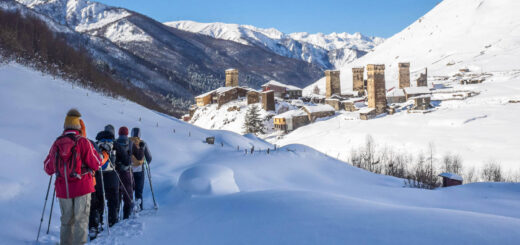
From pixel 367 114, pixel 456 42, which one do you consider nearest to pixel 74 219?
pixel 367 114

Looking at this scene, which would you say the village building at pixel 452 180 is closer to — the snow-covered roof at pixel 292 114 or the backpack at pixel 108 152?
the backpack at pixel 108 152

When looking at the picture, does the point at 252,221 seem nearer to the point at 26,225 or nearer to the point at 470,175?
the point at 26,225

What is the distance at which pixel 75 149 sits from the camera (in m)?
4.80

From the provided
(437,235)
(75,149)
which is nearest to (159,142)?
(75,149)

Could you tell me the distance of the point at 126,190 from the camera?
22.3ft

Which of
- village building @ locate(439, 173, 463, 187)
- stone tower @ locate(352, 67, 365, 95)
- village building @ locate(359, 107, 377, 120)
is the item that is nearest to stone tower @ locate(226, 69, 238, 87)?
stone tower @ locate(352, 67, 365, 95)

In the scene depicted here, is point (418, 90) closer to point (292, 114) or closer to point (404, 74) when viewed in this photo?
point (404, 74)

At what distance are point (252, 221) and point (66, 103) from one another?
15716 millimetres

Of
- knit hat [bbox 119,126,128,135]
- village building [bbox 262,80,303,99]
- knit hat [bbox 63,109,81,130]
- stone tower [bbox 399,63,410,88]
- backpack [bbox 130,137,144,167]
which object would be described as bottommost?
backpack [bbox 130,137,144,167]

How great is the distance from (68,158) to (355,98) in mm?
66210

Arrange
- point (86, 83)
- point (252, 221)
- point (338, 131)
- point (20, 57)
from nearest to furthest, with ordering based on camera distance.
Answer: point (252, 221)
point (20, 57)
point (86, 83)
point (338, 131)

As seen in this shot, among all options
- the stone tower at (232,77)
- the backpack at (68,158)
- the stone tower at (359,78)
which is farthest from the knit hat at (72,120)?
the stone tower at (359,78)

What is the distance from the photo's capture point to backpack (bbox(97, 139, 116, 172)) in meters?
6.05

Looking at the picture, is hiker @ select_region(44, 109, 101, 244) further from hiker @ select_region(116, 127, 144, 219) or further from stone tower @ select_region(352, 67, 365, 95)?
stone tower @ select_region(352, 67, 365, 95)
